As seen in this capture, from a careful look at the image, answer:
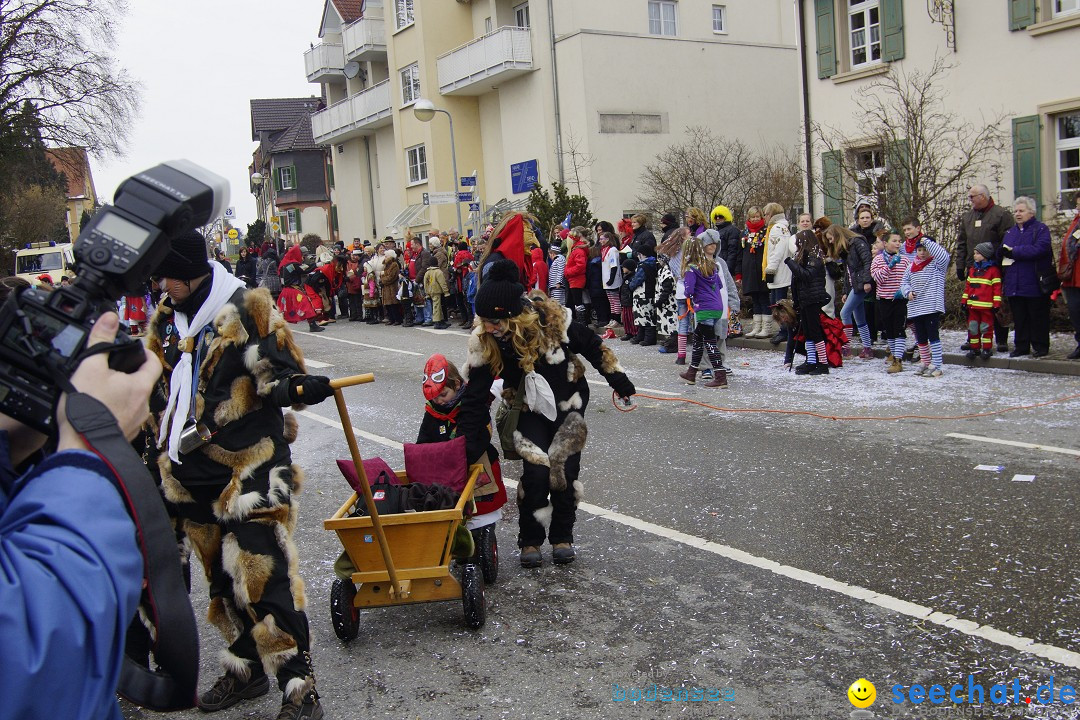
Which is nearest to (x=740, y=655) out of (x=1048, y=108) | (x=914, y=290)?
(x=914, y=290)

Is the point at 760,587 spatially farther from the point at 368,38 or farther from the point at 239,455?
the point at 368,38

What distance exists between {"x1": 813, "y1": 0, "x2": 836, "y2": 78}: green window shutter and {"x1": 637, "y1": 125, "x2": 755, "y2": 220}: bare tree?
20.4 feet

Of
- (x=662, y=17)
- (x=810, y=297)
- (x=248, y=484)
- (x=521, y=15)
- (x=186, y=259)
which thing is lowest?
(x=248, y=484)

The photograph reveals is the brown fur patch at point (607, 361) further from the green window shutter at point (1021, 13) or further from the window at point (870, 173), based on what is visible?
the green window shutter at point (1021, 13)

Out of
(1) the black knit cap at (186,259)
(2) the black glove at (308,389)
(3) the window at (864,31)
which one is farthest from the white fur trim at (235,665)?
(3) the window at (864,31)

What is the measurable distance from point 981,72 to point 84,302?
64.1 ft

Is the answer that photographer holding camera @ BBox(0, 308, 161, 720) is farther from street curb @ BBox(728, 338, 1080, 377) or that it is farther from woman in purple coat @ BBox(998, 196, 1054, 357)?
woman in purple coat @ BBox(998, 196, 1054, 357)

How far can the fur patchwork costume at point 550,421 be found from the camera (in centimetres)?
559

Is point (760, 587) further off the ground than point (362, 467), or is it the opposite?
point (362, 467)

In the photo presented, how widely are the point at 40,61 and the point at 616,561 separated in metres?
35.3

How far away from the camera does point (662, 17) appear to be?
30.4 m

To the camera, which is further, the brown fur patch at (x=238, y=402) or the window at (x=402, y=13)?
the window at (x=402, y=13)

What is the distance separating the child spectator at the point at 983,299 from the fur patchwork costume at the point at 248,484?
9.78 metres

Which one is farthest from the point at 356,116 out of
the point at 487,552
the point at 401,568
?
the point at 401,568
